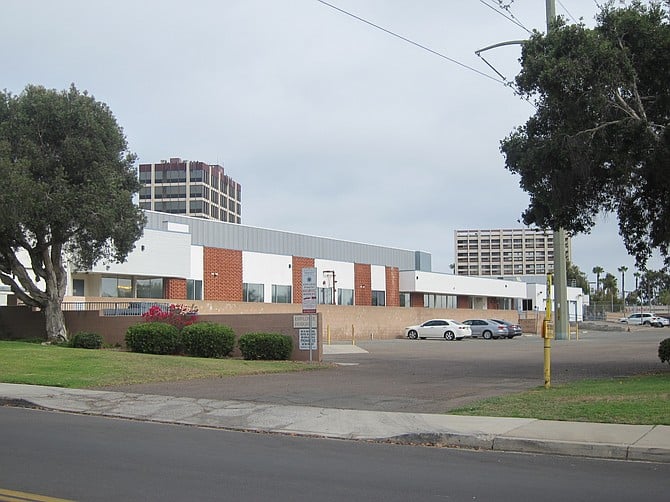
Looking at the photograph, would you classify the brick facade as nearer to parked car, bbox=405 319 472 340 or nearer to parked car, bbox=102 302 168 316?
parked car, bbox=102 302 168 316

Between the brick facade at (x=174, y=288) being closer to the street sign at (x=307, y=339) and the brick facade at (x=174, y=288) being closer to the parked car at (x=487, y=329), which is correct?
the parked car at (x=487, y=329)

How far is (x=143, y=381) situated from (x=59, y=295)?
13.9 m

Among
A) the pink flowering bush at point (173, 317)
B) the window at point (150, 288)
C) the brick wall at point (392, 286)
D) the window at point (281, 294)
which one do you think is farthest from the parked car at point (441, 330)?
the pink flowering bush at point (173, 317)

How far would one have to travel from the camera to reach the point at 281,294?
202 feet

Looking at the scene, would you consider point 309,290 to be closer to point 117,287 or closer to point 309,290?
point 309,290

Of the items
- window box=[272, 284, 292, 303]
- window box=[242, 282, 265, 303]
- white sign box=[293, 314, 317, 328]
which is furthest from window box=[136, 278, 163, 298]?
white sign box=[293, 314, 317, 328]

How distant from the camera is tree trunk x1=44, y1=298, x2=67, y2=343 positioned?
1254 inches

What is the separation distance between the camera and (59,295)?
3209 cm

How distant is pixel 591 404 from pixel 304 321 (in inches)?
565

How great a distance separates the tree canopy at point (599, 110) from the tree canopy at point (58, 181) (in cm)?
1596

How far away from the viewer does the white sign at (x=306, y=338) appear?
1057 inches

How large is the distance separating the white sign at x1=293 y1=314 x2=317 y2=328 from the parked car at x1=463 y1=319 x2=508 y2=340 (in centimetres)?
3161

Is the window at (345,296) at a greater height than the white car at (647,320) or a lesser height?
greater

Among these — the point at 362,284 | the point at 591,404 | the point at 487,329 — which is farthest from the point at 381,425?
the point at 362,284
